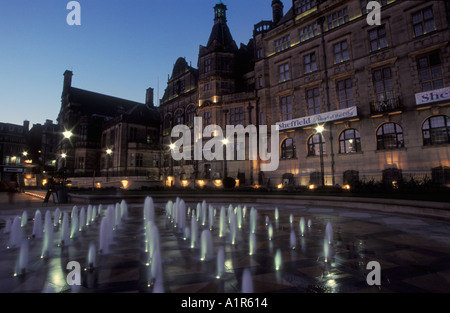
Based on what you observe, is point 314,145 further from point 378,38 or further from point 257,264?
point 257,264

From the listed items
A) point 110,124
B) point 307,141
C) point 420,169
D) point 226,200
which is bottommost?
point 226,200

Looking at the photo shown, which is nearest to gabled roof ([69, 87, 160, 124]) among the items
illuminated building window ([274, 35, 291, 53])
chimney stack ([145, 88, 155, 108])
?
chimney stack ([145, 88, 155, 108])

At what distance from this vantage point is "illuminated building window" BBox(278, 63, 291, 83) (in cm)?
2956

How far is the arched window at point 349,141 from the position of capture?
23562 mm

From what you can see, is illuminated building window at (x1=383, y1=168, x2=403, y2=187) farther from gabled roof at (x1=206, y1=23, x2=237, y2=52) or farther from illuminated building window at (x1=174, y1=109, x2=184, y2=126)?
illuminated building window at (x1=174, y1=109, x2=184, y2=126)

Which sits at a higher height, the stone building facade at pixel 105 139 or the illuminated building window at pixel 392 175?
the stone building facade at pixel 105 139

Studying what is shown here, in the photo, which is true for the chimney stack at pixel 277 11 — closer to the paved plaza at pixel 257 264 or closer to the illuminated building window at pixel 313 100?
the illuminated building window at pixel 313 100

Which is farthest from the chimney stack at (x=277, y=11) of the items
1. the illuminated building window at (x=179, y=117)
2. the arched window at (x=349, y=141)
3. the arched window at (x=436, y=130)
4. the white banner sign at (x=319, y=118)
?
the arched window at (x=436, y=130)

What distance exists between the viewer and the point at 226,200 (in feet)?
58.1

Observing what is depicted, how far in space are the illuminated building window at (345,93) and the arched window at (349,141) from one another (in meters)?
2.84

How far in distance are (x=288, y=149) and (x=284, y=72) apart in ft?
33.1

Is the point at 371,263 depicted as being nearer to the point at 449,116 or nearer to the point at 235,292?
the point at 235,292

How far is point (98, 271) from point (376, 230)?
7.86 m

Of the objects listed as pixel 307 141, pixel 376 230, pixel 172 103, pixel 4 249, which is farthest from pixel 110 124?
pixel 376 230
